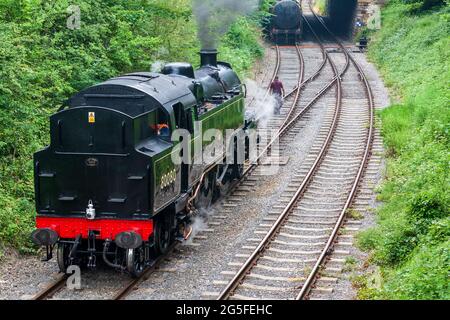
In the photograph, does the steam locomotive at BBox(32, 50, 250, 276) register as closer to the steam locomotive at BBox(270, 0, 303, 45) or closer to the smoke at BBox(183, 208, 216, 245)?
the smoke at BBox(183, 208, 216, 245)

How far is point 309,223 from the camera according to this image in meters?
16.0

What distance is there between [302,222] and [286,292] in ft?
13.3

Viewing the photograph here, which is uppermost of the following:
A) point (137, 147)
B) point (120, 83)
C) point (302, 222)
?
point (120, 83)

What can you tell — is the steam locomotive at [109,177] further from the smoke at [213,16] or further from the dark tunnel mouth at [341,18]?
the dark tunnel mouth at [341,18]

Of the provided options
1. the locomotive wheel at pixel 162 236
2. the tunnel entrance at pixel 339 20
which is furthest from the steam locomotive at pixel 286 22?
the locomotive wheel at pixel 162 236

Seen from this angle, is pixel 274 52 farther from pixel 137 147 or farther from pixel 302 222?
pixel 137 147

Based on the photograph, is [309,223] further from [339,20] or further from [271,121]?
[339,20]

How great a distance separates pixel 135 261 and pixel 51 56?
8.25 meters

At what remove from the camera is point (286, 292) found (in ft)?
39.9

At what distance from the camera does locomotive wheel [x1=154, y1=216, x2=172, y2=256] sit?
43.8ft

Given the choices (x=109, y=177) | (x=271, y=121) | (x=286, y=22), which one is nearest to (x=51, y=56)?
(x=109, y=177)

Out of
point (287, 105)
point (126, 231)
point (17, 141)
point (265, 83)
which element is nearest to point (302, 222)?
point (126, 231)

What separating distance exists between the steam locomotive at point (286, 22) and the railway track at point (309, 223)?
17912 millimetres

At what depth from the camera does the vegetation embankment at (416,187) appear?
11016 mm
